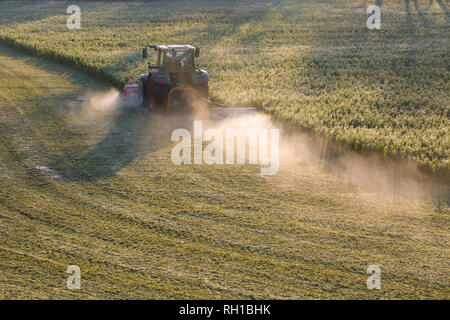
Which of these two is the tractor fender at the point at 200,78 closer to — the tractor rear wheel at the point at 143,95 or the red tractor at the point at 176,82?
the red tractor at the point at 176,82

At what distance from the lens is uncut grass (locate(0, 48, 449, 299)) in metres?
6.75

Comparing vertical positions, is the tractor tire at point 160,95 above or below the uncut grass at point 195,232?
above

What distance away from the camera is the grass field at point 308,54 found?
13.9 metres

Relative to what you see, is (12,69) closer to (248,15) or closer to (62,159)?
(62,159)

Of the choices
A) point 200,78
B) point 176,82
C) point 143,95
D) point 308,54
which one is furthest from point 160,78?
point 308,54

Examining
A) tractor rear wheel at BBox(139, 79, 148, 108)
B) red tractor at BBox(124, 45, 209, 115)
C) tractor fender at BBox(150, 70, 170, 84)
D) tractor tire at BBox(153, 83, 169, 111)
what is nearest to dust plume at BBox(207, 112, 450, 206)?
red tractor at BBox(124, 45, 209, 115)

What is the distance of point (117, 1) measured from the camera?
58.7 metres

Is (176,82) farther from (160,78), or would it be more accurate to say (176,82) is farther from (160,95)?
(160,95)

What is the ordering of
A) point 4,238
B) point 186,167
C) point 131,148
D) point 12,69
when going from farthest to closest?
point 12,69 < point 131,148 < point 186,167 < point 4,238

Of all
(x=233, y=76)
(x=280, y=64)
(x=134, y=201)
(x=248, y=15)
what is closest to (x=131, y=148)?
(x=134, y=201)

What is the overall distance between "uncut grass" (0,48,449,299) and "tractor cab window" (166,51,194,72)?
13.2 feet

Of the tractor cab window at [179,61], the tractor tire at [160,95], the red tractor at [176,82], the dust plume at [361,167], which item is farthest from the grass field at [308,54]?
the tractor tire at [160,95]

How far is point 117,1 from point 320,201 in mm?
53748

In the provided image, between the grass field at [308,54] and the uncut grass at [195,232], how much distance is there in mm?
2903
